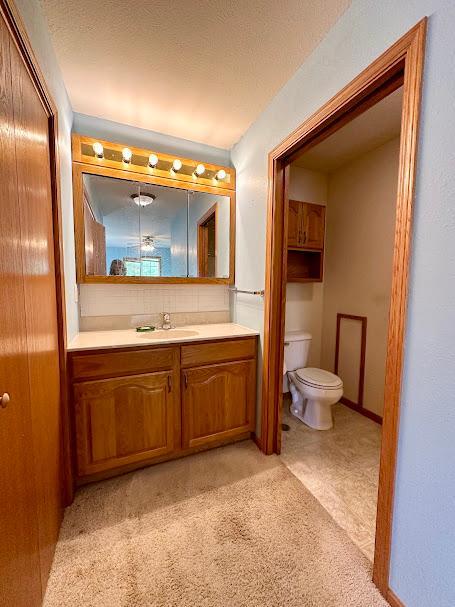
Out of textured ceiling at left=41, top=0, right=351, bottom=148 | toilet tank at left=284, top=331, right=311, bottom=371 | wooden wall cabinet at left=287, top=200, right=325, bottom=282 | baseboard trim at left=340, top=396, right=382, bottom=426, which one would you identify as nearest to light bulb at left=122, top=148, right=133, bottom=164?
textured ceiling at left=41, top=0, right=351, bottom=148

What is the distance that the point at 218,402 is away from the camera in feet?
5.90

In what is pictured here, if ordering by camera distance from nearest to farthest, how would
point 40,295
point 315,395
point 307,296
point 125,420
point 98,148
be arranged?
point 40,295 < point 125,420 < point 98,148 < point 315,395 < point 307,296

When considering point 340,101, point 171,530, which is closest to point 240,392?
point 171,530

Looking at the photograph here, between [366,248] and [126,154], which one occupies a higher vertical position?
[126,154]

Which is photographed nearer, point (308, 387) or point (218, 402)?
point (218, 402)

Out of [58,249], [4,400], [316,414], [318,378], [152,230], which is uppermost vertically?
[152,230]

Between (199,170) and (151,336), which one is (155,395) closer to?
(151,336)

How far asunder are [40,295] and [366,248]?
2.47 m

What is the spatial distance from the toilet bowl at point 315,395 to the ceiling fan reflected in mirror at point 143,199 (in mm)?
1942

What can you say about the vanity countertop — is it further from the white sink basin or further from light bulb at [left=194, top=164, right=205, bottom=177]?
light bulb at [left=194, top=164, right=205, bottom=177]

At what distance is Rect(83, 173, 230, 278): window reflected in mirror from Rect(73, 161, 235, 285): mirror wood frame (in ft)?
0.10

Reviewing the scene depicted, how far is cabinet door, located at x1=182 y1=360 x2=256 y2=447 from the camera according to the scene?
Answer: 67.4 inches

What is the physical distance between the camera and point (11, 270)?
76 cm

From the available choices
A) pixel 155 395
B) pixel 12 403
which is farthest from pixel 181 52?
pixel 155 395
